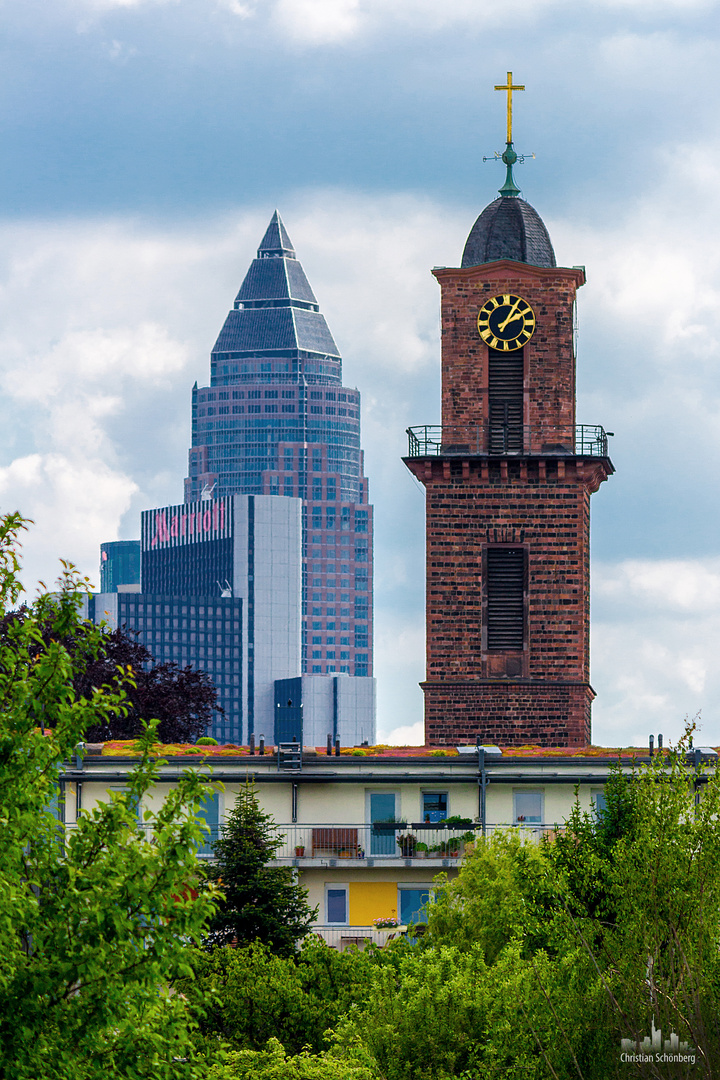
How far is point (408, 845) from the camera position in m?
77.5

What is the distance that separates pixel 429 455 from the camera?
272 ft

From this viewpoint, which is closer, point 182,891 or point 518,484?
point 182,891

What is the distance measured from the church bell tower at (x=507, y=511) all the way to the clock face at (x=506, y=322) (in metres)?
0.03

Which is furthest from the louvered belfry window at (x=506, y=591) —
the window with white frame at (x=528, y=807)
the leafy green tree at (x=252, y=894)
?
the leafy green tree at (x=252, y=894)

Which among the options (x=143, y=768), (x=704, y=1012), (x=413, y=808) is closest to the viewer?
(x=143, y=768)

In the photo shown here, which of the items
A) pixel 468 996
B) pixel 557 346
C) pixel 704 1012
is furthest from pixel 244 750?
pixel 704 1012

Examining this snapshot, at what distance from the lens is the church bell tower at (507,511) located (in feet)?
271

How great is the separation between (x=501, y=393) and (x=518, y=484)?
135 inches

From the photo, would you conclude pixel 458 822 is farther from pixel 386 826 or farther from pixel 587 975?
pixel 587 975

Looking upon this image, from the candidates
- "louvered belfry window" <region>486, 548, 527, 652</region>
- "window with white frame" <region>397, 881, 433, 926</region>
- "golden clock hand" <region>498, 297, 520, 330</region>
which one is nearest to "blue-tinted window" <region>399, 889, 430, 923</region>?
"window with white frame" <region>397, 881, 433, 926</region>

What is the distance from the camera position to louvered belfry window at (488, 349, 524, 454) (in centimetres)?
8425

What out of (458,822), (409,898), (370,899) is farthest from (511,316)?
(370,899)

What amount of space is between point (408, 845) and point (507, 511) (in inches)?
484

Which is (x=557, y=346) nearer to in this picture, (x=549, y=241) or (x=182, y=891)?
(x=549, y=241)
